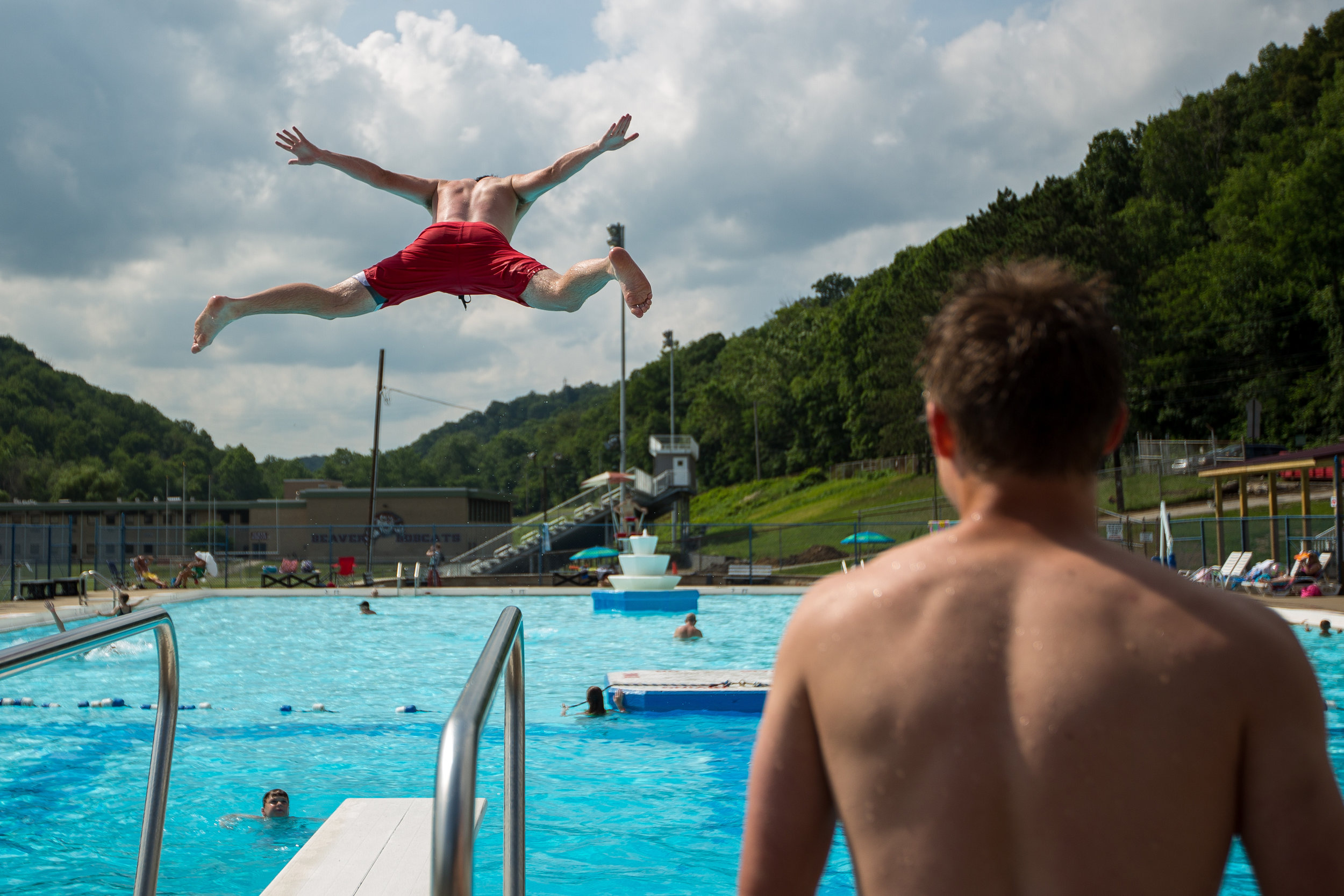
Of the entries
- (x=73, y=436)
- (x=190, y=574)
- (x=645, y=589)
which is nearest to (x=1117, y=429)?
(x=645, y=589)

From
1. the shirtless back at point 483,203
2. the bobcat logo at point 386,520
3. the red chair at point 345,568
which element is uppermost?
the shirtless back at point 483,203

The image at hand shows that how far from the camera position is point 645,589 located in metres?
23.9

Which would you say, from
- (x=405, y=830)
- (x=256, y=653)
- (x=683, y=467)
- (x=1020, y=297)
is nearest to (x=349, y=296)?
(x=405, y=830)

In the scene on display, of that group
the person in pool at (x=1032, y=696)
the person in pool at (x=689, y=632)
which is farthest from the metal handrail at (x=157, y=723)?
the person in pool at (x=689, y=632)

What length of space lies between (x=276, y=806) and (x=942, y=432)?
7410 millimetres

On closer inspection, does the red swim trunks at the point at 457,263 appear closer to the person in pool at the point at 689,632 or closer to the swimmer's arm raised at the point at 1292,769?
the swimmer's arm raised at the point at 1292,769

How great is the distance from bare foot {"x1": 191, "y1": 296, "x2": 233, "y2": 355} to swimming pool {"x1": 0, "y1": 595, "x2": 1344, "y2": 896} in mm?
2699

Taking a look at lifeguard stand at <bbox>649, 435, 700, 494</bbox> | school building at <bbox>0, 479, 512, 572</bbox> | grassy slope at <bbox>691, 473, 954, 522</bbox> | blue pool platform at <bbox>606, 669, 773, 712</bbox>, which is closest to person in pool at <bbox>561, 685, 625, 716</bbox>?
blue pool platform at <bbox>606, 669, 773, 712</bbox>

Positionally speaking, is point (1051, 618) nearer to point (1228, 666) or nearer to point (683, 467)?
point (1228, 666)

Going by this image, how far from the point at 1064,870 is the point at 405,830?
4321 mm

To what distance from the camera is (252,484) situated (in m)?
144

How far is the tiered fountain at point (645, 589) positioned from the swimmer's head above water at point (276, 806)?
48.4 feet

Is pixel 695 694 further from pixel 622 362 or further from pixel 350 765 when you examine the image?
pixel 622 362

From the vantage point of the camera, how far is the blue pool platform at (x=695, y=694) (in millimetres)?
10453
